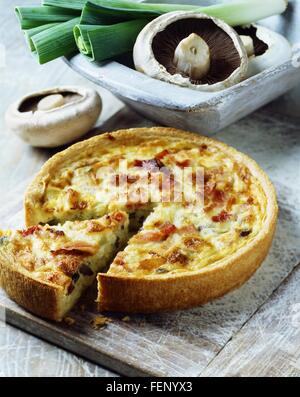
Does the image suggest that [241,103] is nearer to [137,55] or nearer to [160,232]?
[137,55]

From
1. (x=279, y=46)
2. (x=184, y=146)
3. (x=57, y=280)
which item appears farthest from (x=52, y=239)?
(x=279, y=46)

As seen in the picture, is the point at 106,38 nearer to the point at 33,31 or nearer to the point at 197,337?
the point at 33,31

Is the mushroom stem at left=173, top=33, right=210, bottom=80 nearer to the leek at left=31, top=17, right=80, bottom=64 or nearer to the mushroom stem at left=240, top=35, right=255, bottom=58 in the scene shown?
the mushroom stem at left=240, top=35, right=255, bottom=58

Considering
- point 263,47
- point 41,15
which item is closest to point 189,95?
point 263,47

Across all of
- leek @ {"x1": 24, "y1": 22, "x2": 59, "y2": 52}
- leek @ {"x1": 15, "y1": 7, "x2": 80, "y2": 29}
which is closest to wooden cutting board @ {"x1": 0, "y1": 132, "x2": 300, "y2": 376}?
leek @ {"x1": 24, "y1": 22, "x2": 59, "y2": 52}
